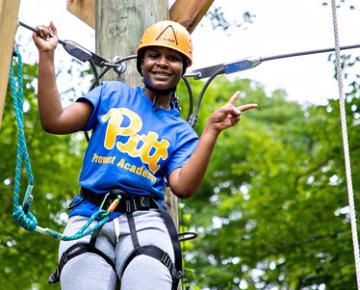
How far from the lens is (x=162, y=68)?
367 cm

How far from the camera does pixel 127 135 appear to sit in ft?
11.5

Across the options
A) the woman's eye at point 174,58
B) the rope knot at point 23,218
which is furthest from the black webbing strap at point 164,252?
the woman's eye at point 174,58

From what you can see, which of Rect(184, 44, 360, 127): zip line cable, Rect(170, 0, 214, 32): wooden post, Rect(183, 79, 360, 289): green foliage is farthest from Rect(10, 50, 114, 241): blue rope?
Rect(183, 79, 360, 289): green foliage

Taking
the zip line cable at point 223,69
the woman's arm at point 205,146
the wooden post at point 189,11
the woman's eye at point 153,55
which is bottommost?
the woman's arm at point 205,146

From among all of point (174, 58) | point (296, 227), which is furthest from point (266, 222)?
point (174, 58)

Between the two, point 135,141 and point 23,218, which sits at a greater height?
point 135,141

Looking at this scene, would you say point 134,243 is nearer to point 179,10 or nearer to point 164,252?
point 164,252

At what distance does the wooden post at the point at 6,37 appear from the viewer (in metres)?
2.79

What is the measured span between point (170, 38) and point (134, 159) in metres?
0.56

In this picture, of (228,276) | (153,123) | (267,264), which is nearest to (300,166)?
(267,264)

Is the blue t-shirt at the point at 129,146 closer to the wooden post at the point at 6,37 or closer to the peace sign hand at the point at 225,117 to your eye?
the peace sign hand at the point at 225,117

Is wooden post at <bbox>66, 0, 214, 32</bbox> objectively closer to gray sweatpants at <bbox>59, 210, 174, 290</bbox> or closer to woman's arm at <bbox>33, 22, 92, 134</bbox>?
woman's arm at <bbox>33, 22, 92, 134</bbox>

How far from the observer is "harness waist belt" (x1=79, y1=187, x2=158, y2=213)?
339 centimetres

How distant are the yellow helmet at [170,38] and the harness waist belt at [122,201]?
65 cm
